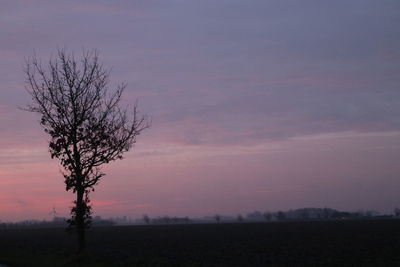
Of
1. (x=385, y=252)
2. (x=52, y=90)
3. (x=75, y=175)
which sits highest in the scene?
(x=52, y=90)

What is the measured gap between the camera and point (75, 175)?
25203 millimetres

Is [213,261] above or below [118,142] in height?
below

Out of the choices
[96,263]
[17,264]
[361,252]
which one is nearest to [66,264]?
[96,263]

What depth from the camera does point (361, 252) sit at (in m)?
37.5

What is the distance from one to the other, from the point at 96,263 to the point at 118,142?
18.8 ft

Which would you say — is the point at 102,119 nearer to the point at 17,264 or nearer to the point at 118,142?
the point at 118,142

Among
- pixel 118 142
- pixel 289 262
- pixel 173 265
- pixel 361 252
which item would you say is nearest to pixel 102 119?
pixel 118 142

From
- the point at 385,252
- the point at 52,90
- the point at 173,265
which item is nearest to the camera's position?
the point at 52,90

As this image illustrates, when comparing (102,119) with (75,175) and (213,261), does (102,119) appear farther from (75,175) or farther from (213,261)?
(213,261)

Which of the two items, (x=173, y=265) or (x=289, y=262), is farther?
(x=289, y=262)

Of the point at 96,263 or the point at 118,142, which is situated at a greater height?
the point at 118,142

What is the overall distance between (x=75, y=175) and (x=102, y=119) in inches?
115

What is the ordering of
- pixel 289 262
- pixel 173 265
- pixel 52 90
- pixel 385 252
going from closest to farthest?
1. pixel 52 90
2. pixel 173 265
3. pixel 289 262
4. pixel 385 252

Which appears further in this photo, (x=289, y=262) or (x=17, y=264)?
(x=289, y=262)
